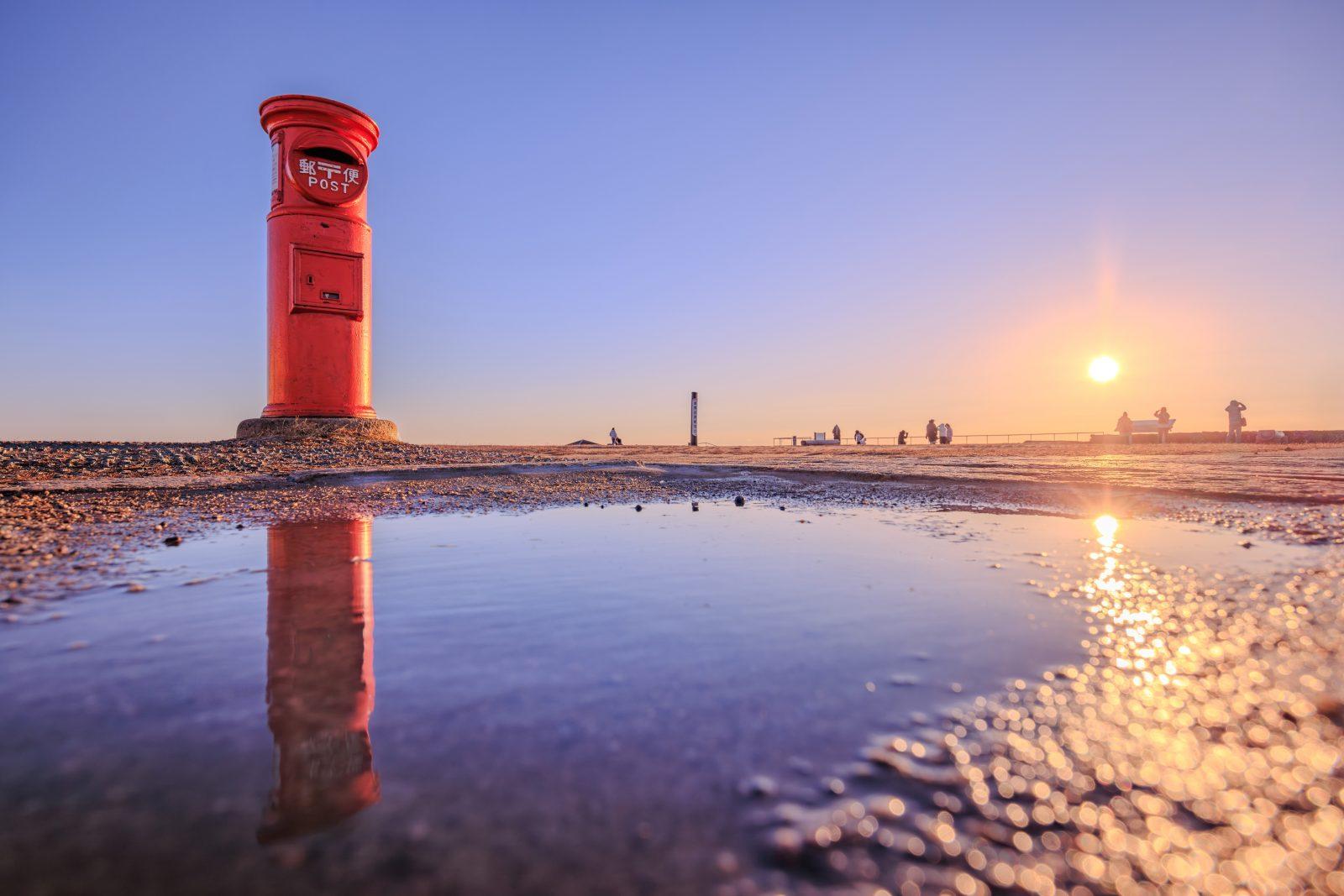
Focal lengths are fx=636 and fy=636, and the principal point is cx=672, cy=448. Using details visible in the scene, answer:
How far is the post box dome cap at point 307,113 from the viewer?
39.2 ft

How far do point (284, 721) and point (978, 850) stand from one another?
132cm

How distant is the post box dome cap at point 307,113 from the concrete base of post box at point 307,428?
5.58 meters

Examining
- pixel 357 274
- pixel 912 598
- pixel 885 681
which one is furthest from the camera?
pixel 357 274

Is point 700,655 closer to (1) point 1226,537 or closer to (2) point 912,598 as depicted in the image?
(2) point 912,598

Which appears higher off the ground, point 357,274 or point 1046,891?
point 357,274

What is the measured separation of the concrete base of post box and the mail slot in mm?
248

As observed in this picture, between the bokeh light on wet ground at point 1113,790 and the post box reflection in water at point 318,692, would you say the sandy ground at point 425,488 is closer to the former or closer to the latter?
the post box reflection in water at point 318,692

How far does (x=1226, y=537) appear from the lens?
370 centimetres

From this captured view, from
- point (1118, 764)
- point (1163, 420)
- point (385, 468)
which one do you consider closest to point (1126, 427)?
point (1163, 420)

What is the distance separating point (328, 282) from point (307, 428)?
284 centimetres

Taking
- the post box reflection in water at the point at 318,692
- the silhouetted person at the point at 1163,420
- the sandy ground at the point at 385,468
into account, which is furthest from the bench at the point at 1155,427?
the post box reflection in water at the point at 318,692

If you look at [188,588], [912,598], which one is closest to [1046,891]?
[912,598]

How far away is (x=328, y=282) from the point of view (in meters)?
12.2

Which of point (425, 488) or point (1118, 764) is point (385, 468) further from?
point (1118, 764)
